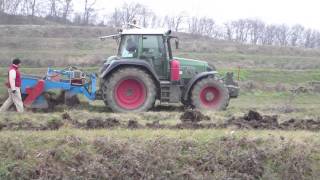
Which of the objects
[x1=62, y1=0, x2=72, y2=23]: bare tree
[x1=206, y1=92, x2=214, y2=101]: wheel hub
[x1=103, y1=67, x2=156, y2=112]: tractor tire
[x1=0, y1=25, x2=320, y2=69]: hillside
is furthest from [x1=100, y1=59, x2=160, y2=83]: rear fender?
[x1=62, y1=0, x2=72, y2=23]: bare tree

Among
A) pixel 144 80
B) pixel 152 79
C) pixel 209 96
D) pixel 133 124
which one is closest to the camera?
pixel 133 124

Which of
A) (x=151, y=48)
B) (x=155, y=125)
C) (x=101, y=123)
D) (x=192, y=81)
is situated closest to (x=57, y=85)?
(x=151, y=48)

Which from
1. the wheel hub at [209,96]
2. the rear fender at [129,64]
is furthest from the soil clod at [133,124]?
the wheel hub at [209,96]

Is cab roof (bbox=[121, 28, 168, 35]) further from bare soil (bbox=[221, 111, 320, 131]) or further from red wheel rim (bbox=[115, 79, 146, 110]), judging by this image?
bare soil (bbox=[221, 111, 320, 131])

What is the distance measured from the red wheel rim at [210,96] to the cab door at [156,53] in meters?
1.18

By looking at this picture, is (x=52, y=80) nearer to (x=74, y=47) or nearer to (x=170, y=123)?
(x=170, y=123)

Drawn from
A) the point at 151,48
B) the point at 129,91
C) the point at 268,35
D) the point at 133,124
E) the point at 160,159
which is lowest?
the point at 160,159

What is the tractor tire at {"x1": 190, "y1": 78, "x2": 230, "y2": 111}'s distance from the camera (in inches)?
563

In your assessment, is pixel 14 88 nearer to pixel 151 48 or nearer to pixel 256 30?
pixel 151 48

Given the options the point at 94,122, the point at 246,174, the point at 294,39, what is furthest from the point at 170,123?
the point at 294,39

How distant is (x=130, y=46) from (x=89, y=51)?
1093 inches

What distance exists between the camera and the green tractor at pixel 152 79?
548 inches

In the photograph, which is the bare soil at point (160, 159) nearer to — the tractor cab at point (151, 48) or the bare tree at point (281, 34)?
the tractor cab at point (151, 48)

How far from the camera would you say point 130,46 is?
562 inches
